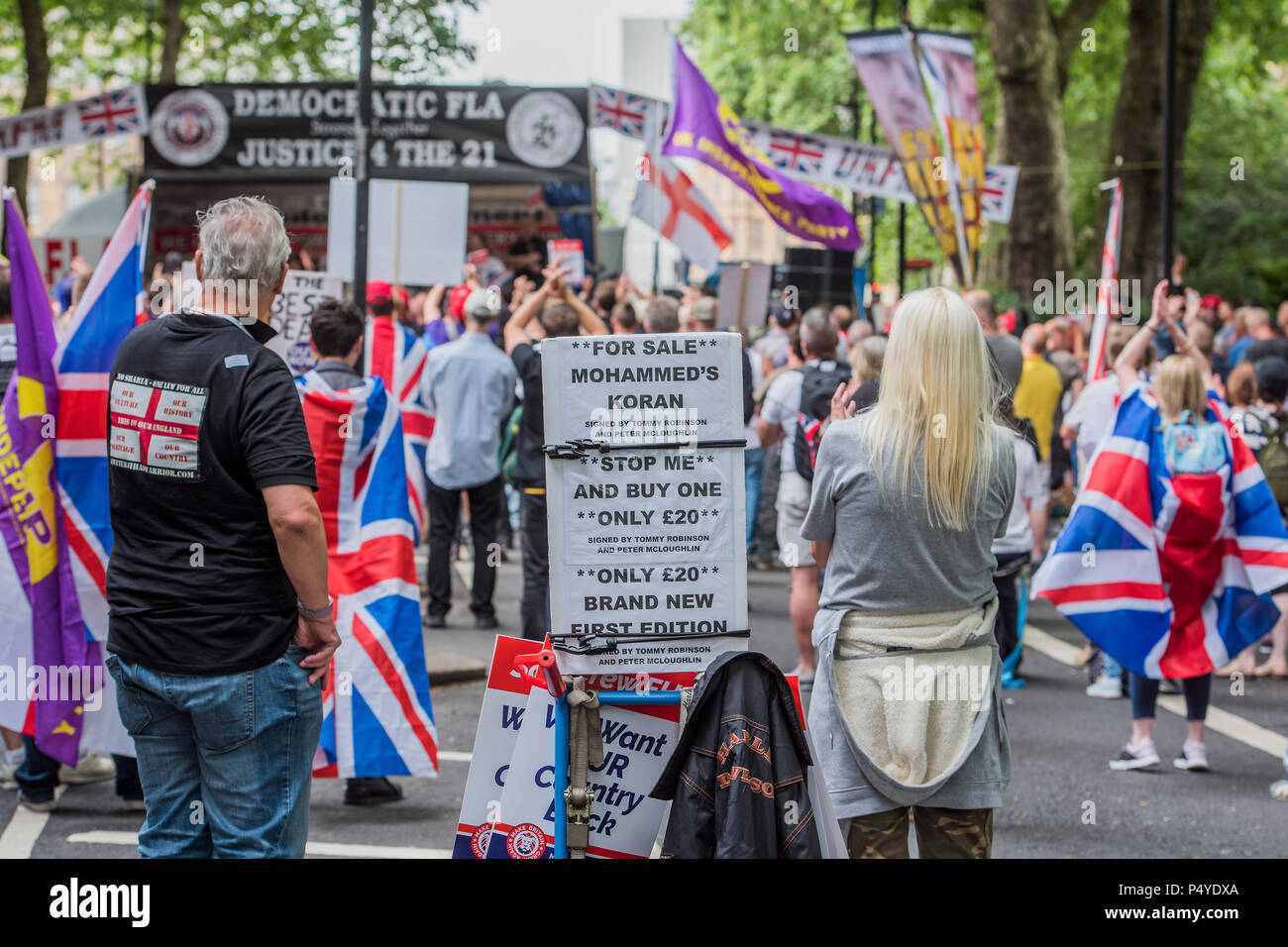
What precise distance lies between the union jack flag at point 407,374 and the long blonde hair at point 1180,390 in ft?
14.3

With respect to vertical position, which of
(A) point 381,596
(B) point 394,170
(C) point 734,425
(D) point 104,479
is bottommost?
(A) point 381,596

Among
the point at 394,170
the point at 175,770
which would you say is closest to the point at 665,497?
the point at 175,770

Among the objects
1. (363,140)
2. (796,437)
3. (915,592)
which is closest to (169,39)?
(363,140)

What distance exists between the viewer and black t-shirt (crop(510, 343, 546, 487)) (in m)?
7.86

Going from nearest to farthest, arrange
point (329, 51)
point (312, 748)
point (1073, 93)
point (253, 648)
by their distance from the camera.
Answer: point (253, 648)
point (312, 748)
point (329, 51)
point (1073, 93)

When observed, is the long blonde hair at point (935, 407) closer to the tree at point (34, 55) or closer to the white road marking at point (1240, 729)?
the white road marking at point (1240, 729)

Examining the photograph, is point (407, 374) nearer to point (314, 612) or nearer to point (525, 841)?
point (525, 841)

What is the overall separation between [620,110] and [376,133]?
4642mm

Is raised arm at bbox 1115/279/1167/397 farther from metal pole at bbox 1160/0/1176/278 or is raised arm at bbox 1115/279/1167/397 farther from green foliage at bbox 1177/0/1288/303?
green foliage at bbox 1177/0/1288/303

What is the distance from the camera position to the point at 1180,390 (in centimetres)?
674

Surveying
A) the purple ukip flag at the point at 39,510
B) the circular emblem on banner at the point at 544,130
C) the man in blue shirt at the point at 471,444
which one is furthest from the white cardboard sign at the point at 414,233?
the circular emblem on banner at the point at 544,130

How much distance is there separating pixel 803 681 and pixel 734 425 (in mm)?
3642
